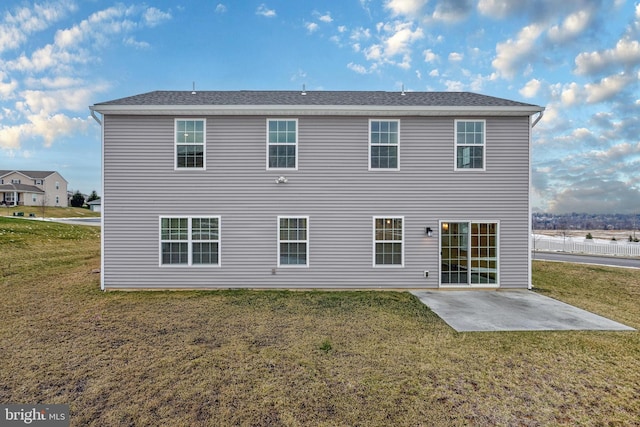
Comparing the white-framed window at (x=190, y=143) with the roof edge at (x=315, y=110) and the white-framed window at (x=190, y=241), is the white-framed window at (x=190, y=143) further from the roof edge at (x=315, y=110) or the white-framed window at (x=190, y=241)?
the white-framed window at (x=190, y=241)

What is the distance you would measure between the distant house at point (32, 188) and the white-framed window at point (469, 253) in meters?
55.8

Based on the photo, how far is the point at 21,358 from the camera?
4219mm

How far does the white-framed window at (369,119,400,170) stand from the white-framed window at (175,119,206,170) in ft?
17.2

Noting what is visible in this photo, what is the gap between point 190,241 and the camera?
26.8 feet

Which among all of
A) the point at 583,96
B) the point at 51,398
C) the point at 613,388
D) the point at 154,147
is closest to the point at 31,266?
the point at 154,147

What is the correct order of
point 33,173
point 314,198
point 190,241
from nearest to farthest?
point 190,241 → point 314,198 → point 33,173

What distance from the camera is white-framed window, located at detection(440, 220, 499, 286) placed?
8.37 meters

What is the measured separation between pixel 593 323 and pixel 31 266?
18.3m

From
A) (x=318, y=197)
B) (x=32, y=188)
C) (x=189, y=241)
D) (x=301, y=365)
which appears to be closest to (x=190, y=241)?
(x=189, y=241)

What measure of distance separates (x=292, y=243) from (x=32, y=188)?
6240 cm

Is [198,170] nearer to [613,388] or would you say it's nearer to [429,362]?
[429,362]

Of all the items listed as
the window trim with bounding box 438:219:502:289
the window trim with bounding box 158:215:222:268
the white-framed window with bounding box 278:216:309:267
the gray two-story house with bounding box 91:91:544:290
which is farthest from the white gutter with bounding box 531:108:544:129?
the window trim with bounding box 158:215:222:268

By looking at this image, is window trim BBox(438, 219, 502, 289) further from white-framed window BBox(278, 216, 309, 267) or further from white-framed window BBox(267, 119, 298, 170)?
white-framed window BBox(267, 119, 298, 170)

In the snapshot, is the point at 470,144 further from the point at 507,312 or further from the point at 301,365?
the point at 301,365
